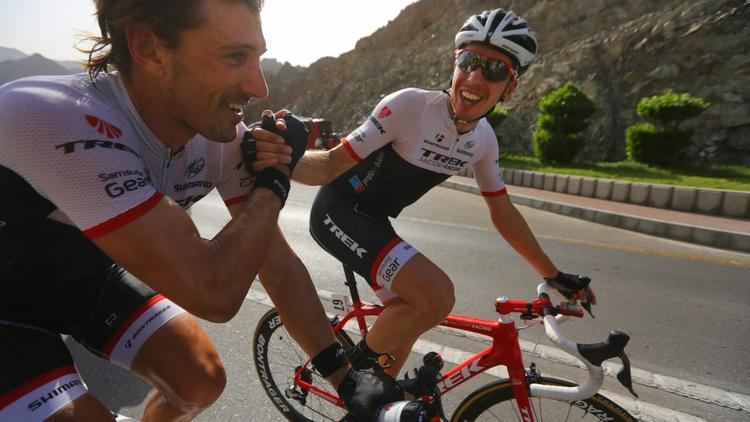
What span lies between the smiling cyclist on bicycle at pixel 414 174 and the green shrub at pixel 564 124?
1082cm

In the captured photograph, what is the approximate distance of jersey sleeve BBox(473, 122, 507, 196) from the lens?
2.54 m

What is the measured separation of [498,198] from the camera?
2506 mm

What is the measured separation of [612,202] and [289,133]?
331 inches

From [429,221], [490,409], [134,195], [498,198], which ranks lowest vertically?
[429,221]

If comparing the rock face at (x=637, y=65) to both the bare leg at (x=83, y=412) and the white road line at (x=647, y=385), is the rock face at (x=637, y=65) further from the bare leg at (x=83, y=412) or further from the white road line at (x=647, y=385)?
the bare leg at (x=83, y=412)

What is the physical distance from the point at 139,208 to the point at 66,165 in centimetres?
21

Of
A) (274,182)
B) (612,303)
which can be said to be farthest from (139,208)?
(612,303)

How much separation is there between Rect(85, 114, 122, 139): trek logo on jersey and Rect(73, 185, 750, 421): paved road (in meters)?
1.91

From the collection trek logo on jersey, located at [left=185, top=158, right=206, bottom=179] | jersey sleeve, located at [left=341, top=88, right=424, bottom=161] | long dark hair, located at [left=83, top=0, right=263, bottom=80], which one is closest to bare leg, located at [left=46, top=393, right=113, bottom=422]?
trek logo on jersey, located at [left=185, top=158, right=206, bottom=179]

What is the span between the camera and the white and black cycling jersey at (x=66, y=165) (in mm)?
1157

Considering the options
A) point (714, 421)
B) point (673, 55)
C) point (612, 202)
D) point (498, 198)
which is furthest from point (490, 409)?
point (673, 55)

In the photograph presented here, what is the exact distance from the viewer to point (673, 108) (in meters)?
10.4

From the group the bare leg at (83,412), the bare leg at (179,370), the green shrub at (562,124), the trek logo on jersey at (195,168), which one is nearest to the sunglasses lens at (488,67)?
the trek logo on jersey at (195,168)

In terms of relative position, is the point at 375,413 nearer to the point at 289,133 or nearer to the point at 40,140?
the point at 289,133
